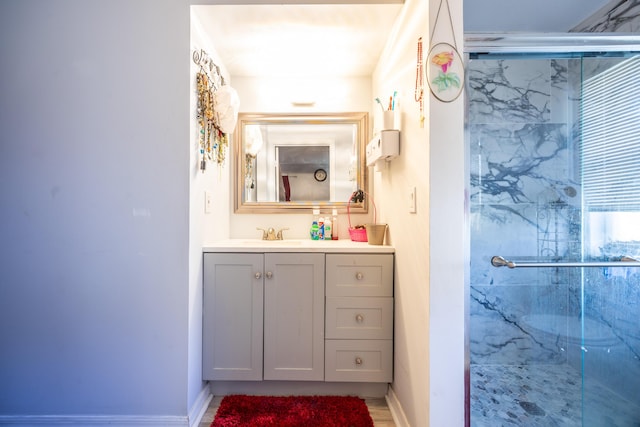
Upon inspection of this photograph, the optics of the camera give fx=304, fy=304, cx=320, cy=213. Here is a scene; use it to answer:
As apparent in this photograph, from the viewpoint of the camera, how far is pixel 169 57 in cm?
150

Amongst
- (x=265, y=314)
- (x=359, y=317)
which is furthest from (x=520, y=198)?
(x=265, y=314)

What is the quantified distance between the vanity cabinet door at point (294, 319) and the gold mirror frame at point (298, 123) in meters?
0.64

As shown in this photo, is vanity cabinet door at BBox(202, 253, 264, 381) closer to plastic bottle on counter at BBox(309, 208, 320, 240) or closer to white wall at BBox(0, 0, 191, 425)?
white wall at BBox(0, 0, 191, 425)

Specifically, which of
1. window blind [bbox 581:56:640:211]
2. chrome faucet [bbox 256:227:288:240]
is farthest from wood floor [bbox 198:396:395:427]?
window blind [bbox 581:56:640:211]

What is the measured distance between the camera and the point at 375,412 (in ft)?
5.50

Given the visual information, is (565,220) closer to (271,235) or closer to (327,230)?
(327,230)

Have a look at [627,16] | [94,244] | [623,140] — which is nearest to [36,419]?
[94,244]

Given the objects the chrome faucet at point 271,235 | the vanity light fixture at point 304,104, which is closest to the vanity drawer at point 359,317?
the chrome faucet at point 271,235

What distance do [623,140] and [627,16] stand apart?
78 centimetres

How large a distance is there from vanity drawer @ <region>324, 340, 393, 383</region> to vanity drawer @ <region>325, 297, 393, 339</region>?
0.04 metres

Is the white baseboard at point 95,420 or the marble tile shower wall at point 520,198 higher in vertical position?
the marble tile shower wall at point 520,198

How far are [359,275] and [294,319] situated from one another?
1.46 ft

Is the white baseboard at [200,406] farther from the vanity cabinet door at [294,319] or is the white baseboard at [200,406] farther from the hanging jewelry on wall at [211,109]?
the hanging jewelry on wall at [211,109]

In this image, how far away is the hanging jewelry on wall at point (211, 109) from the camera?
5.44 feet
